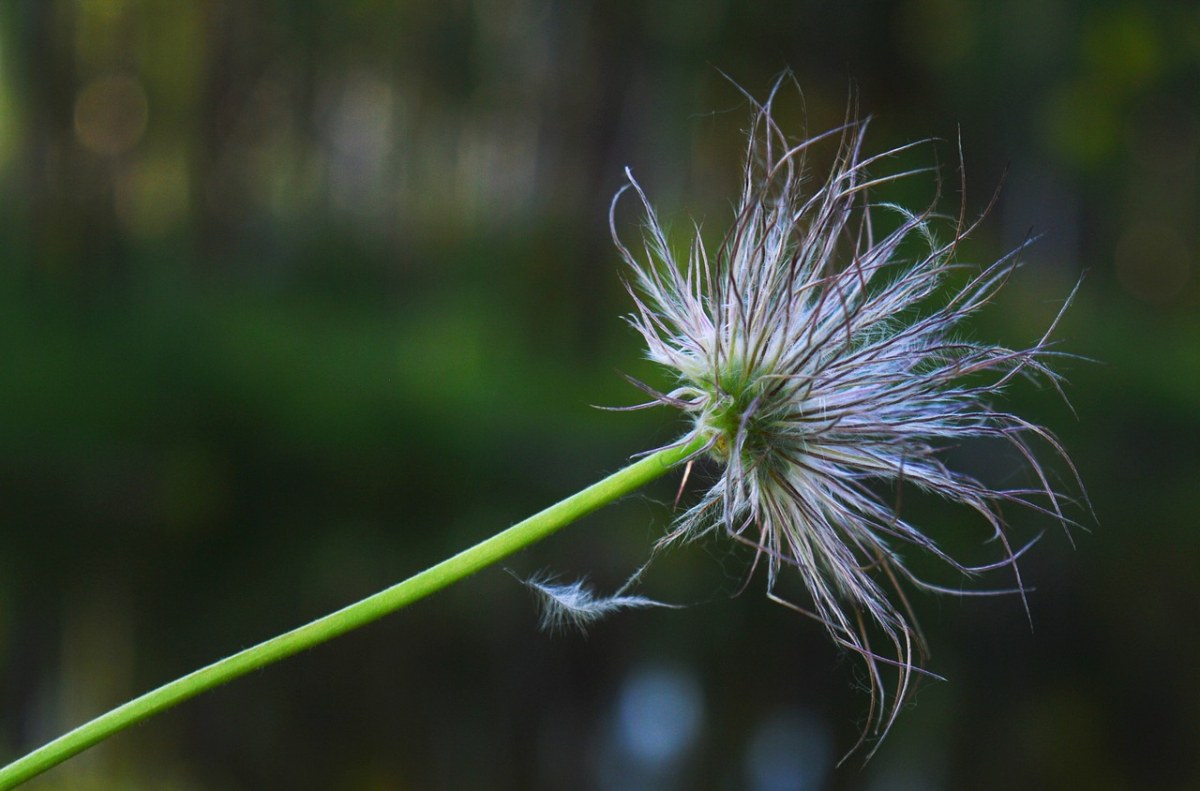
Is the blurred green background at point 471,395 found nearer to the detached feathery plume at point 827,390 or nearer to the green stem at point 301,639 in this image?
the detached feathery plume at point 827,390

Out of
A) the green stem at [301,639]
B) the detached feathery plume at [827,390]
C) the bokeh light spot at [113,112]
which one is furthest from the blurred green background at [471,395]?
the green stem at [301,639]

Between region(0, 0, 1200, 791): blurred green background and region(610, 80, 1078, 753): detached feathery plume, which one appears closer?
region(610, 80, 1078, 753): detached feathery plume

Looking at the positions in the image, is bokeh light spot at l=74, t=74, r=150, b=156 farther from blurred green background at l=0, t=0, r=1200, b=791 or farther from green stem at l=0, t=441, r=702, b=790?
green stem at l=0, t=441, r=702, b=790

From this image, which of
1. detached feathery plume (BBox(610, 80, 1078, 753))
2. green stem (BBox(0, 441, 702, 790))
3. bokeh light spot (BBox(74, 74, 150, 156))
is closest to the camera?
green stem (BBox(0, 441, 702, 790))

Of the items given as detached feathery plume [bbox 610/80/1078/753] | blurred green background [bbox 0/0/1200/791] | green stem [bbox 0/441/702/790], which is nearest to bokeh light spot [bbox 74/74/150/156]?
blurred green background [bbox 0/0/1200/791]

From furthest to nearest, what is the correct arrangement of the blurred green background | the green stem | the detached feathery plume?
the blurred green background
the detached feathery plume
the green stem

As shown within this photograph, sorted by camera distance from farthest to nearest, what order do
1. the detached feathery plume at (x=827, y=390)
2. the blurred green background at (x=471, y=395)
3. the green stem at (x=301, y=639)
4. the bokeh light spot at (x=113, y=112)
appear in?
1. the bokeh light spot at (x=113, y=112)
2. the blurred green background at (x=471, y=395)
3. the detached feathery plume at (x=827, y=390)
4. the green stem at (x=301, y=639)
